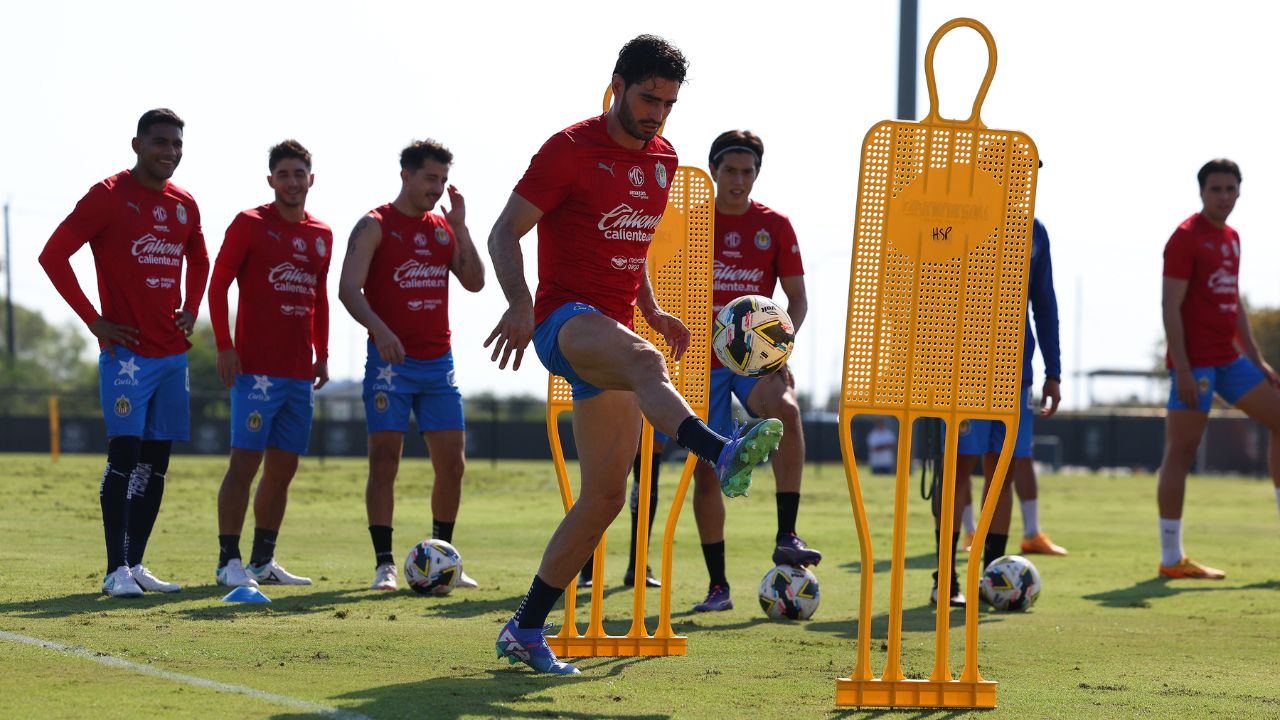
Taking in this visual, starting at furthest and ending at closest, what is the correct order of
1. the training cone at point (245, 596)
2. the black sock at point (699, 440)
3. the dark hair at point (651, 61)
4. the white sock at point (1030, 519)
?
the white sock at point (1030, 519), the training cone at point (245, 596), the dark hair at point (651, 61), the black sock at point (699, 440)

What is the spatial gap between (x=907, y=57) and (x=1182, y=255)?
487cm

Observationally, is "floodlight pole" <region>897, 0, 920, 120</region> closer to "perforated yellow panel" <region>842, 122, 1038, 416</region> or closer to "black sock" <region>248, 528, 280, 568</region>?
"black sock" <region>248, 528, 280, 568</region>

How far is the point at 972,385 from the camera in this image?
5543mm

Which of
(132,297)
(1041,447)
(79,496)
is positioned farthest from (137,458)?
(1041,447)

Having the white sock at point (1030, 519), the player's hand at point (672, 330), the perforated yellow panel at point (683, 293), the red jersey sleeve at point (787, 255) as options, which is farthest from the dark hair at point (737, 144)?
the white sock at point (1030, 519)

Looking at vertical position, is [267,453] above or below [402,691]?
above

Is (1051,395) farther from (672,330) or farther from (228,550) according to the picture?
(228,550)

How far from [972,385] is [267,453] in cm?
504

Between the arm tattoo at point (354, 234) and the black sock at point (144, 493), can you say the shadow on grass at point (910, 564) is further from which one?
the black sock at point (144, 493)

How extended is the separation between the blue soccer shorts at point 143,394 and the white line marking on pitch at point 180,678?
79.9 inches

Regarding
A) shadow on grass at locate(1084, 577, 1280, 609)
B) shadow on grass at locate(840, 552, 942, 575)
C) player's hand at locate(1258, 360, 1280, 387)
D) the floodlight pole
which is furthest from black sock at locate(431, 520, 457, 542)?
the floodlight pole

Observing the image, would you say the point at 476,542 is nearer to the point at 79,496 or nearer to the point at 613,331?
the point at 79,496

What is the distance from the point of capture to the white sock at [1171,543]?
35.7 ft

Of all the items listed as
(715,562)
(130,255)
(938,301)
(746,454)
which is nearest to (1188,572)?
(715,562)
